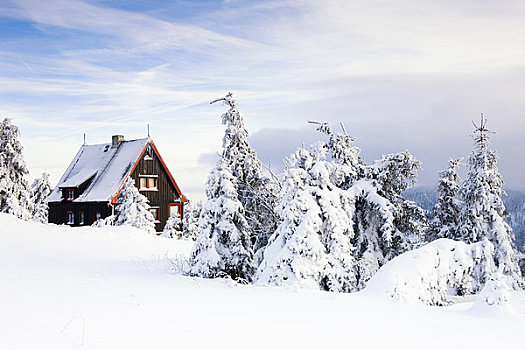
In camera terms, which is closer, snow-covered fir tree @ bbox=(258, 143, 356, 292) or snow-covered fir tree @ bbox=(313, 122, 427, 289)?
snow-covered fir tree @ bbox=(258, 143, 356, 292)

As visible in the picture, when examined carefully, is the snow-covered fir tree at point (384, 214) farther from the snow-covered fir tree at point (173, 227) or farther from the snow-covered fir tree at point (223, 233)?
the snow-covered fir tree at point (173, 227)

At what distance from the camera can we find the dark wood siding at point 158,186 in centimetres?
4181

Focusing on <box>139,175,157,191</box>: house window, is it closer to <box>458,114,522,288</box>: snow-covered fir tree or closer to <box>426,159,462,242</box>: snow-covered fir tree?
<box>426,159,462,242</box>: snow-covered fir tree

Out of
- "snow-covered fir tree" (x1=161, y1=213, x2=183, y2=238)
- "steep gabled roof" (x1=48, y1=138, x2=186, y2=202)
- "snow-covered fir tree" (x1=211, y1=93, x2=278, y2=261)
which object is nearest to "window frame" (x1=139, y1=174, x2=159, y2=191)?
"steep gabled roof" (x1=48, y1=138, x2=186, y2=202)

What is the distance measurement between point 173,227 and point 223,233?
27487 mm

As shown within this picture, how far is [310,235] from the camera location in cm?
1347

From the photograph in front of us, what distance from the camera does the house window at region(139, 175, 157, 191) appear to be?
42062 millimetres

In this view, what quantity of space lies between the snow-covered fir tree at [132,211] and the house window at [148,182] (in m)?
3.61

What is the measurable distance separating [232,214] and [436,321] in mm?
8066

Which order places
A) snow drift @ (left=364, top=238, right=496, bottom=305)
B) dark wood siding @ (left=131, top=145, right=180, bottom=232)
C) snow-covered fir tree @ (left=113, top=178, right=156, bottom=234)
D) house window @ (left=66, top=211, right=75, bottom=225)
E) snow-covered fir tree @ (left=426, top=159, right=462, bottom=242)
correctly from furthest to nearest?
1. house window @ (left=66, top=211, right=75, bottom=225)
2. dark wood siding @ (left=131, top=145, right=180, bottom=232)
3. snow-covered fir tree @ (left=113, top=178, right=156, bottom=234)
4. snow-covered fir tree @ (left=426, top=159, right=462, bottom=242)
5. snow drift @ (left=364, top=238, right=496, bottom=305)

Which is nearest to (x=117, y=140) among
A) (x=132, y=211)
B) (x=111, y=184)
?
(x=111, y=184)

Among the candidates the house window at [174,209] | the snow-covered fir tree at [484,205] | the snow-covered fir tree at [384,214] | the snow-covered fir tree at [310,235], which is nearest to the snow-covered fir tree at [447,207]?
the snow-covered fir tree at [484,205]

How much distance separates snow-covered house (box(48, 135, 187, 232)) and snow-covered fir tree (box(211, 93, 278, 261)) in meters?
24.1

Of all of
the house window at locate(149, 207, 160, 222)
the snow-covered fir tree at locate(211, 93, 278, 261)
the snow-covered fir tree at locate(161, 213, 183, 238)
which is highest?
the snow-covered fir tree at locate(211, 93, 278, 261)
